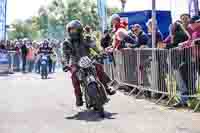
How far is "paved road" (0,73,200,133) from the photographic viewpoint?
9.34 meters

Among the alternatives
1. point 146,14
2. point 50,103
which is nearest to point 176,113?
point 50,103

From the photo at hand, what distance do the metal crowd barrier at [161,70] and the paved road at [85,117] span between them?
0.50 metres

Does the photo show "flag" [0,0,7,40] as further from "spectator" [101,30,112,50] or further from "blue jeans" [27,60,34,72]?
"spectator" [101,30,112,50]

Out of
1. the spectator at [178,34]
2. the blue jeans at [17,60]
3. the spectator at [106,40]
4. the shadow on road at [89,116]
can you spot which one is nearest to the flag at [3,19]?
the blue jeans at [17,60]

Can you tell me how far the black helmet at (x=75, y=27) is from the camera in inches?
441

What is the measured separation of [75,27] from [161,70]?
265 centimetres

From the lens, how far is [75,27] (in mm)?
11195

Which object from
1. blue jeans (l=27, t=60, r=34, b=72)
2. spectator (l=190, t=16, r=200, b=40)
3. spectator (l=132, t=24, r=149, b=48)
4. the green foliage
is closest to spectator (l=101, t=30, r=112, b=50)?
spectator (l=132, t=24, r=149, b=48)

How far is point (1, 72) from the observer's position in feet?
95.6

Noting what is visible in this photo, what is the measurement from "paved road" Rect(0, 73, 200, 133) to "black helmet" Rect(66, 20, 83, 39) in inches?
62.7

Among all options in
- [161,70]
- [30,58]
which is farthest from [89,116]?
[30,58]

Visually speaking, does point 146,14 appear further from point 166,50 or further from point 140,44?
point 166,50

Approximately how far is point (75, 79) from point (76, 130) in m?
2.29

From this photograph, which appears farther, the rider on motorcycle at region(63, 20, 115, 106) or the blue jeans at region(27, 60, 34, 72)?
the blue jeans at region(27, 60, 34, 72)
